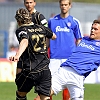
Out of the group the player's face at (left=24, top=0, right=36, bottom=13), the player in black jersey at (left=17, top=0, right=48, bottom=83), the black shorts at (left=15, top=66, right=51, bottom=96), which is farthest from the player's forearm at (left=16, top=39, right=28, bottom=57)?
the player's face at (left=24, top=0, right=36, bottom=13)

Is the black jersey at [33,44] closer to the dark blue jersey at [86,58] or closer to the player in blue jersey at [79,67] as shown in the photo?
the player in blue jersey at [79,67]

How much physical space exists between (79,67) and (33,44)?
3.23 ft

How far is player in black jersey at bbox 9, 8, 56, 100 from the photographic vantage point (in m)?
9.45

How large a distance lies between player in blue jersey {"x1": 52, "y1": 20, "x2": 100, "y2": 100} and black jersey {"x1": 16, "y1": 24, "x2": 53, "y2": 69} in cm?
45

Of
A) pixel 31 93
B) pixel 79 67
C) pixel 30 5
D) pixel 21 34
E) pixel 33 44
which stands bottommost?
pixel 31 93

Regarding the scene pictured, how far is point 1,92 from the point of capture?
1590 centimetres

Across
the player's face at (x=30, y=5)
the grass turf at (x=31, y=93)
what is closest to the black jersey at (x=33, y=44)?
the player's face at (x=30, y=5)

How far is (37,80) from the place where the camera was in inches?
384

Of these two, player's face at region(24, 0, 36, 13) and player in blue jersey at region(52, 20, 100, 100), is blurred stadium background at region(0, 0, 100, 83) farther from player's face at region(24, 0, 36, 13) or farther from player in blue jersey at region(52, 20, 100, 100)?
player in blue jersey at region(52, 20, 100, 100)

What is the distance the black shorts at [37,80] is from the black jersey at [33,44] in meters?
0.16

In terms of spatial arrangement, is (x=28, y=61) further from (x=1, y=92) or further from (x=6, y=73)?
(x=6, y=73)

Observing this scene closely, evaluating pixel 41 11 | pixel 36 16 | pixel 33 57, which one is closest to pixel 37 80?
pixel 33 57

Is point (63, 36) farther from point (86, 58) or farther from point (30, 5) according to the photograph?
point (86, 58)

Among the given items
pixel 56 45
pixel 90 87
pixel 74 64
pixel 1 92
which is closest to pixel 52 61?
pixel 56 45
